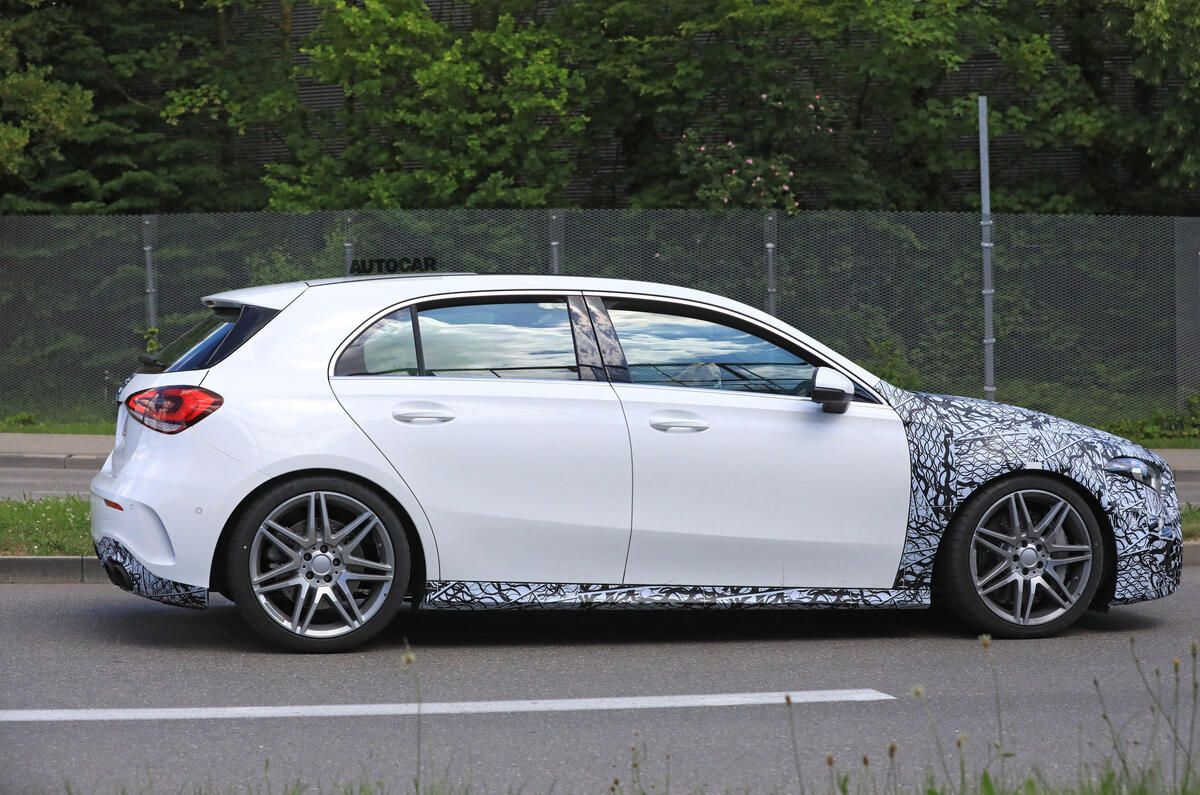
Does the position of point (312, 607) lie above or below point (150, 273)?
below

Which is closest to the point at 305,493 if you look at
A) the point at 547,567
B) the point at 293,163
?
the point at 547,567

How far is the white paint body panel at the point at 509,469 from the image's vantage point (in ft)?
20.7

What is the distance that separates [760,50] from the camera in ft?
71.2

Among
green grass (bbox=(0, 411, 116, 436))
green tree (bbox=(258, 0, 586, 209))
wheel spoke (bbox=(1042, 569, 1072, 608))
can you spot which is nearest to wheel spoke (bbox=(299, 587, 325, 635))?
wheel spoke (bbox=(1042, 569, 1072, 608))

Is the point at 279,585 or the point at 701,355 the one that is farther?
the point at 701,355

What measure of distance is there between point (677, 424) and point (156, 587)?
2.30m

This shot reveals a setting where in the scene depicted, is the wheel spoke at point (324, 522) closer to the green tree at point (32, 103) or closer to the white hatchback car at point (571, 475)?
the white hatchback car at point (571, 475)

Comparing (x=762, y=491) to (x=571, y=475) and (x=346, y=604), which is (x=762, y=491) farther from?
(x=346, y=604)

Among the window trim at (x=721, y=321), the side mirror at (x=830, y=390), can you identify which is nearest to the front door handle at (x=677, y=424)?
the window trim at (x=721, y=321)

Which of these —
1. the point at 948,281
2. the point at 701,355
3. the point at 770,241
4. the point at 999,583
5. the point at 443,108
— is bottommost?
the point at 999,583

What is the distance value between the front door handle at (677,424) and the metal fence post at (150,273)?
13568 mm

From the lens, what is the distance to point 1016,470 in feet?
22.0

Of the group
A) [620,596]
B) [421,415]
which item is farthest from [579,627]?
[421,415]

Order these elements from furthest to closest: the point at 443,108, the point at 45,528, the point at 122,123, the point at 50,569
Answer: the point at 122,123 → the point at 443,108 → the point at 45,528 → the point at 50,569
